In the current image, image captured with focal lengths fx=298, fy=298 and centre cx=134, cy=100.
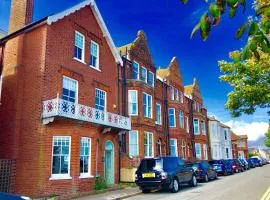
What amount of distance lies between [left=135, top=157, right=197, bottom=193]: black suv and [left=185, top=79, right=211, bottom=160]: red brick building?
2454 centimetres

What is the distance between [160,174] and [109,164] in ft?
18.7

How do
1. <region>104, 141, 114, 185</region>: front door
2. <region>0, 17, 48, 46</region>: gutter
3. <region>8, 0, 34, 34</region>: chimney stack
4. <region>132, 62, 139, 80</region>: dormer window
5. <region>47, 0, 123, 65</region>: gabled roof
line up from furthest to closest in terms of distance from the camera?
1. <region>132, 62, 139, 80</region>: dormer window
2. <region>104, 141, 114, 185</region>: front door
3. <region>8, 0, 34, 34</region>: chimney stack
4. <region>47, 0, 123, 65</region>: gabled roof
5. <region>0, 17, 48, 46</region>: gutter

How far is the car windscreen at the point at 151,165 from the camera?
56.6 ft

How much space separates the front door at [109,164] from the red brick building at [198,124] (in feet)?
74.1

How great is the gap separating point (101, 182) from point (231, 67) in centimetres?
1082

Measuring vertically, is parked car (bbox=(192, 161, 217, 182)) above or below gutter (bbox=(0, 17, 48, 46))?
below

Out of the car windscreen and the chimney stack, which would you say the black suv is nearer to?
the car windscreen

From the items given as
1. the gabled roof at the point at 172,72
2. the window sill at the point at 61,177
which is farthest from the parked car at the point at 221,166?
the window sill at the point at 61,177

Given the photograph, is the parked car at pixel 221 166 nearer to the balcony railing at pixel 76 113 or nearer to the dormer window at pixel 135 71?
the dormer window at pixel 135 71

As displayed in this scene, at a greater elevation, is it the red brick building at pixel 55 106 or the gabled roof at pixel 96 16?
the gabled roof at pixel 96 16

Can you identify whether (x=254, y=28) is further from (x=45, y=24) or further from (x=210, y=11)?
(x=45, y=24)

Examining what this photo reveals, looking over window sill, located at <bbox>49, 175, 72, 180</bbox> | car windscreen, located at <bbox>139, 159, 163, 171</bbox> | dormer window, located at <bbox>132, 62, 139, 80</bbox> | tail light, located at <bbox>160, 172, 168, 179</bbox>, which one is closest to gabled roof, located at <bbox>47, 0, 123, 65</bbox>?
dormer window, located at <bbox>132, 62, 139, 80</bbox>

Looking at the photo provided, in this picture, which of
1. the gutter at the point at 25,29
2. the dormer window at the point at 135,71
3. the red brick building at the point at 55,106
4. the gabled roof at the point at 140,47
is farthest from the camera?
the gabled roof at the point at 140,47

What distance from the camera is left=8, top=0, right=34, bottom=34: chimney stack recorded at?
19.6m
